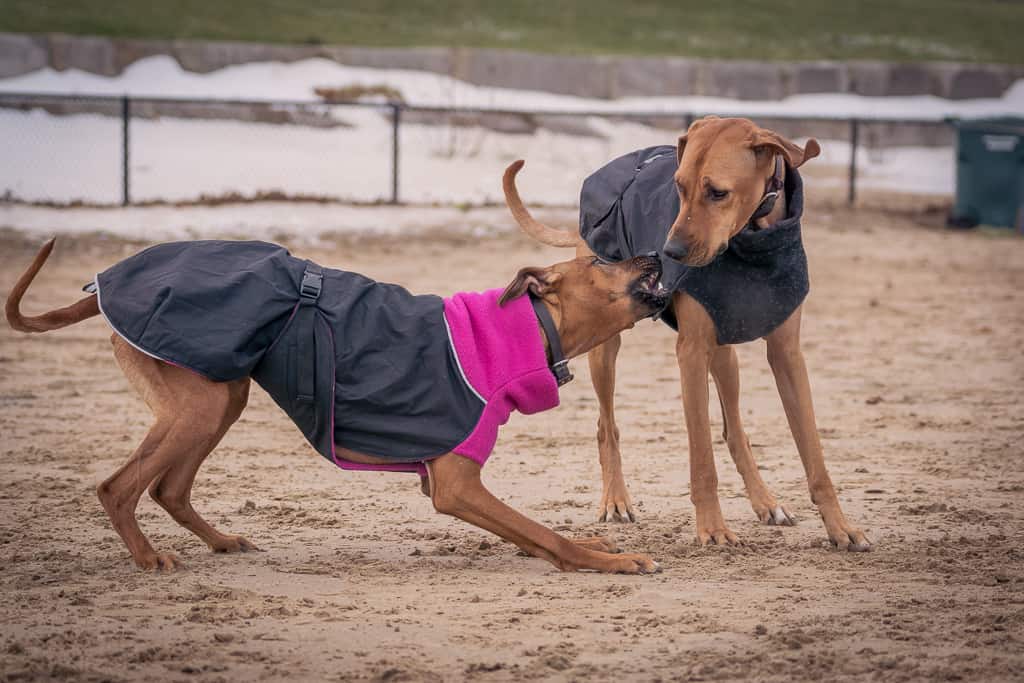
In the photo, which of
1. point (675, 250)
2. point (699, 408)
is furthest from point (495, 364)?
point (699, 408)

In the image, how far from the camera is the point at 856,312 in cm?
1242

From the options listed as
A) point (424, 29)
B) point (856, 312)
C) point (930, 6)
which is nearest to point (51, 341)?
point (856, 312)

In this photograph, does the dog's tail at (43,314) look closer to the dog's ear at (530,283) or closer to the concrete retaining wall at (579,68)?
the dog's ear at (530,283)

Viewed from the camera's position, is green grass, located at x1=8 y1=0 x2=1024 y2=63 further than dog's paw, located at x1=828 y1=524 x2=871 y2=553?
Yes

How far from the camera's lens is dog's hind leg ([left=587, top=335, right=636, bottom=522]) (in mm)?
6466

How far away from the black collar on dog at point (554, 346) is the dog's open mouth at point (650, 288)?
36 centimetres

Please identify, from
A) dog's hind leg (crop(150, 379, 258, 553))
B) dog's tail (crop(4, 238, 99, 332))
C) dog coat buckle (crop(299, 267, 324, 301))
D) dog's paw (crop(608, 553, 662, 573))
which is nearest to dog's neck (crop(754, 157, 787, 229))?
dog's paw (crop(608, 553, 662, 573))

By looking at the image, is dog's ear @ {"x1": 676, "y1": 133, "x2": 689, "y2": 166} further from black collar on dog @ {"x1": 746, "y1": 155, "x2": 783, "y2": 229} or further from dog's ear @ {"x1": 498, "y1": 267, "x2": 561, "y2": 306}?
dog's ear @ {"x1": 498, "y1": 267, "x2": 561, "y2": 306}

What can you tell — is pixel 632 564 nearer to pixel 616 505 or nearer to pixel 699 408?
pixel 699 408

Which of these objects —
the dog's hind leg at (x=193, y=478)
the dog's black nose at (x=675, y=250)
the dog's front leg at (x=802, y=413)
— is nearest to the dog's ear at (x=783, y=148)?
the dog's black nose at (x=675, y=250)

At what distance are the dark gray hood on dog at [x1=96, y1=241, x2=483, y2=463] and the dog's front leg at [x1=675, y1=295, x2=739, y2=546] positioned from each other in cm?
108

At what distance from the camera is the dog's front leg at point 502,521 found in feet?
17.6

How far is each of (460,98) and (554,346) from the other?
19.6 m

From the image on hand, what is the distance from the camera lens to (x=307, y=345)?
17.7 ft
